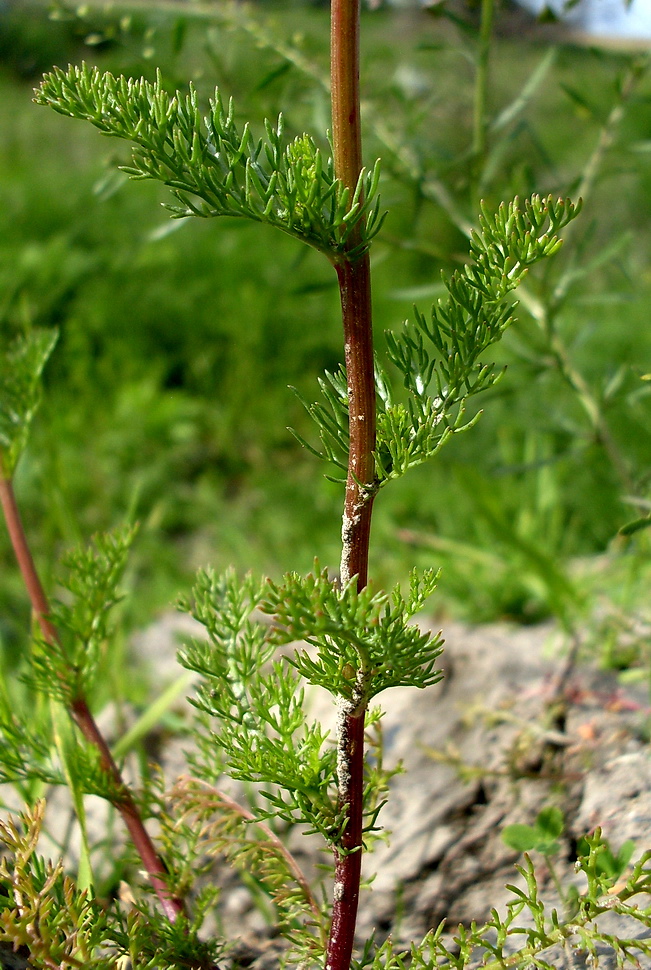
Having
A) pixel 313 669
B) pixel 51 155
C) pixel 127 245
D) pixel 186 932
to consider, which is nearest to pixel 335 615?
pixel 313 669

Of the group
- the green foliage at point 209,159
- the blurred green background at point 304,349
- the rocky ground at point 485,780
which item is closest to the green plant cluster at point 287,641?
the green foliage at point 209,159

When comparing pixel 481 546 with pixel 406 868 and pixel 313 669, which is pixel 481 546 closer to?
pixel 406 868

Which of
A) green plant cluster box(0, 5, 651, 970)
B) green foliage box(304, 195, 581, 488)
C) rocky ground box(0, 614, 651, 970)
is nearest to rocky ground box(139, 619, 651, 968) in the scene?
rocky ground box(0, 614, 651, 970)

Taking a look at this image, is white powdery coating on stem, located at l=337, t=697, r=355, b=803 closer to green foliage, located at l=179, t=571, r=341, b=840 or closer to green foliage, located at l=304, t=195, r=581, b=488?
green foliage, located at l=179, t=571, r=341, b=840

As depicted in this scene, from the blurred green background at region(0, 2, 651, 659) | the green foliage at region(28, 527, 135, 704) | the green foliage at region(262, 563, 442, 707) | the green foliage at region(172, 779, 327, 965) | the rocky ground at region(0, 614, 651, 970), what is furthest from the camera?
the blurred green background at region(0, 2, 651, 659)

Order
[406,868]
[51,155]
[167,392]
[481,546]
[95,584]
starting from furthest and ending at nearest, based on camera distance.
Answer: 1. [51,155]
2. [167,392]
3. [481,546]
4. [406,868]
5. [95,584]

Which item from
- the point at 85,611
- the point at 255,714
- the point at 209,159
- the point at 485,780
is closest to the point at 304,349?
the point at 485,780
